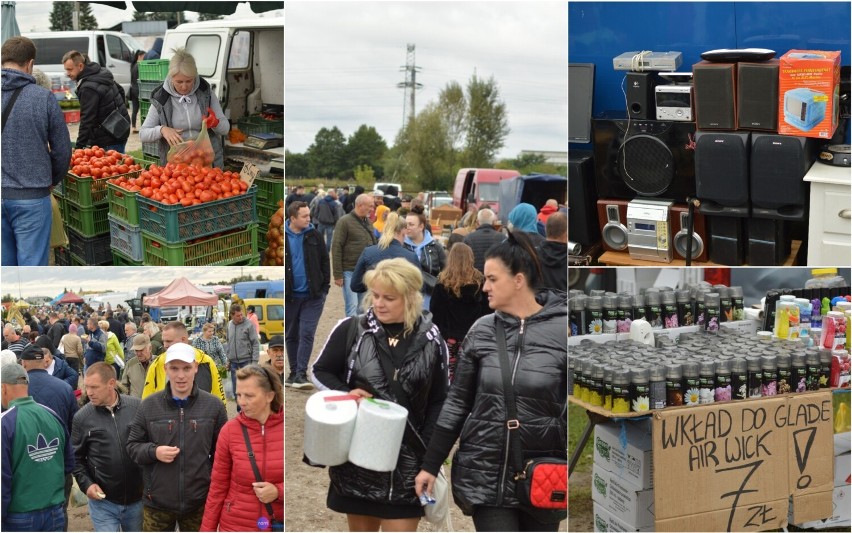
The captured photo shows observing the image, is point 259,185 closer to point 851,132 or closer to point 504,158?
point 504,158

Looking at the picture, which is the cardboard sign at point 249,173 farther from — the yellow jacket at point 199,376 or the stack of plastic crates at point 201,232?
the yellow jacket at point 199,376

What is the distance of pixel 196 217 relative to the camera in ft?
12.5

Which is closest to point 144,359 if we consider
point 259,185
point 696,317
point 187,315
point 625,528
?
point 187,315

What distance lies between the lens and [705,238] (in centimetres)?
502

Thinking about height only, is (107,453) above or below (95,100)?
below

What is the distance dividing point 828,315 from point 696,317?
63cm

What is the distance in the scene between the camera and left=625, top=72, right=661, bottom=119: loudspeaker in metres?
4.90

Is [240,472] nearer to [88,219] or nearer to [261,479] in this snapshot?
[261,479]

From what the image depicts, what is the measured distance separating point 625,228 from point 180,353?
2.56 m

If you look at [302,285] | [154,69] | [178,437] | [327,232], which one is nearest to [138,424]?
[178,437]

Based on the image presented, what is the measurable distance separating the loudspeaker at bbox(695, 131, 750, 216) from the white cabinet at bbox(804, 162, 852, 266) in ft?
1.06

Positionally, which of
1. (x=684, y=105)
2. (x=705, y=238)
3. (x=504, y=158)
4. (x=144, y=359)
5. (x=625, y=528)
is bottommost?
(x=625, y=528)

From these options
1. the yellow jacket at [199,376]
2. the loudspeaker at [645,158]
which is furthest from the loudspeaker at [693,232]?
the yellow jacket at [199,376]

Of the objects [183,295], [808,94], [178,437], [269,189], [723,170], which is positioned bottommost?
[178,437]
